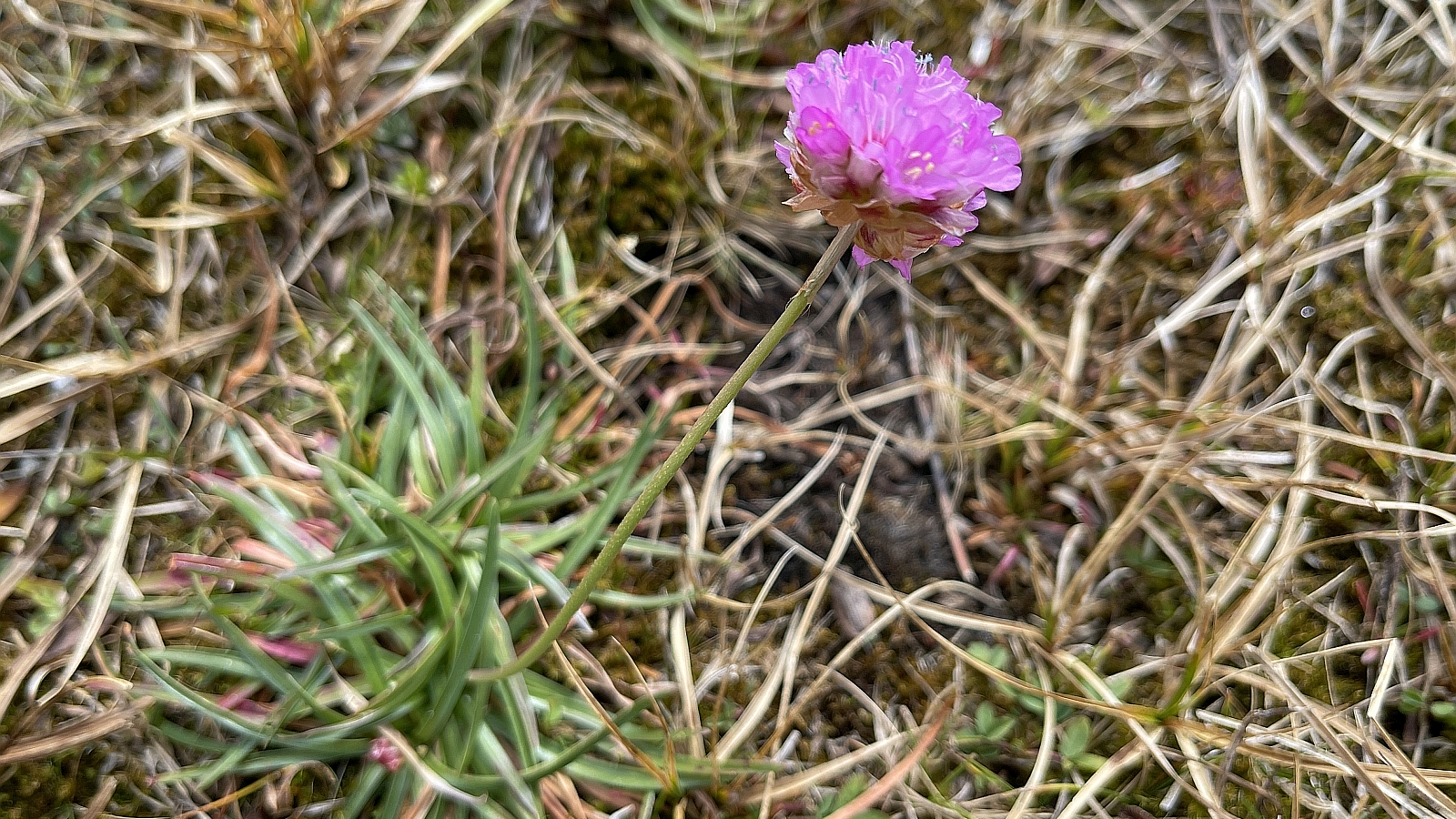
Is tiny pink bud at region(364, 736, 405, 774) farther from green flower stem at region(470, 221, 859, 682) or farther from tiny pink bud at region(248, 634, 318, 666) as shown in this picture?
green flower stem at region(470, 221, 859, 682)

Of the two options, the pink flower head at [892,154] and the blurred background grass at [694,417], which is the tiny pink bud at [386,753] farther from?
the pink flower head at [892,154]

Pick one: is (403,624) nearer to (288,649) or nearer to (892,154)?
(288,649)

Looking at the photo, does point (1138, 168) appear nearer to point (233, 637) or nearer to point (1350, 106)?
point (1350, 106)

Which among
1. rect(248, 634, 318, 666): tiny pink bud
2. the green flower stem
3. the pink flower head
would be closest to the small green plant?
rect(248, 634, 318, 666): tiny pink bud

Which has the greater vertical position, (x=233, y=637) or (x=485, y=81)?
(x=485, y=81)

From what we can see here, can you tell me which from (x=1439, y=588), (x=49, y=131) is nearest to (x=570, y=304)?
(x=49, y=131)

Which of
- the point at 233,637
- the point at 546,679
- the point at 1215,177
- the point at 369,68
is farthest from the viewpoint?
the point at 1215,177
